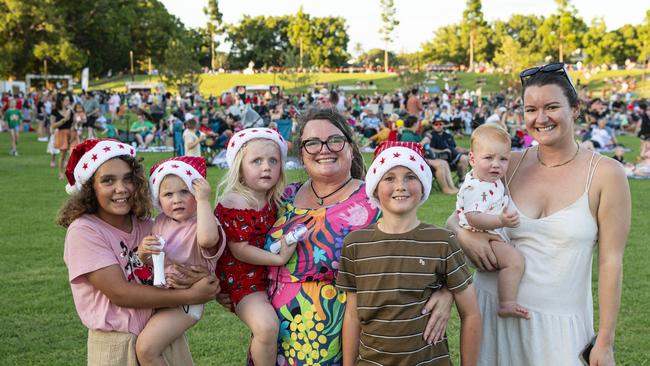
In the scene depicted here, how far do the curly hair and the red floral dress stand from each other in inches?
13.4

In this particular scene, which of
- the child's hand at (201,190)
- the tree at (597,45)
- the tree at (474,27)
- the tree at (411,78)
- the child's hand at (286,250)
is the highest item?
the tree at (474,27)

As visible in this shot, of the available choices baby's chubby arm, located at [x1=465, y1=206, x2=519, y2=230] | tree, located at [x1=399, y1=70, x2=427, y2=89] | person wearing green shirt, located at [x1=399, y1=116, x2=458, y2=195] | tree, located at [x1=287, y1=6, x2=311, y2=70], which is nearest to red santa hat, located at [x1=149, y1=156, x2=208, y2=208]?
baby's chubby arm, located at [x1=465, y1=206, x2=519, y2=230]

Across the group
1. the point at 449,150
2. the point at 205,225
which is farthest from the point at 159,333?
the point at 449,150

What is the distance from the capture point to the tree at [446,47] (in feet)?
334

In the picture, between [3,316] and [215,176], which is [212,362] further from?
[215,176]

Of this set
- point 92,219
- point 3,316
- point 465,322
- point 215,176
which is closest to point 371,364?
point 465,322

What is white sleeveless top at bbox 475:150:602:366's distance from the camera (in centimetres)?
252

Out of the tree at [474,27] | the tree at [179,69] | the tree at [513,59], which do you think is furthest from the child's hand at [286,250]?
the tree at [474,27]

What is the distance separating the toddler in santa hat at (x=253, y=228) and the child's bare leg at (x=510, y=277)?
87 centimetres

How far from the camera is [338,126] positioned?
9.52 feet

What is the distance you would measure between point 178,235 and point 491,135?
146 cm

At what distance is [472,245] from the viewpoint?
109 inches

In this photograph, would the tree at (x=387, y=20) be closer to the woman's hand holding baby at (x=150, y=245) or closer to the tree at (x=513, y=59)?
the tree at (x=513, y=59)

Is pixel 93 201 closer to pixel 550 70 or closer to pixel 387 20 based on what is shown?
pixel 550 70
